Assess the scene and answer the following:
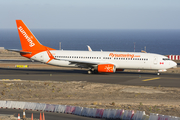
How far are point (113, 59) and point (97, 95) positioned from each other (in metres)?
18.7

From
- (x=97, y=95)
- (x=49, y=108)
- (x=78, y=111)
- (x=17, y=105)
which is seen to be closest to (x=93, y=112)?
(x=78, y=111)

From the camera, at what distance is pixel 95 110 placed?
74.4 feet

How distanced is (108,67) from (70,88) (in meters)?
13.9

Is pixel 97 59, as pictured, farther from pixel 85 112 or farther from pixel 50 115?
pixel 50 115

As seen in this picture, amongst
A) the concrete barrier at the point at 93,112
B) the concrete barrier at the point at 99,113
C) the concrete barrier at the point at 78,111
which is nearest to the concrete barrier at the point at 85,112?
the concrete barrier at the point at 93,112

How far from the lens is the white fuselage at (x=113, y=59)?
49500 mm

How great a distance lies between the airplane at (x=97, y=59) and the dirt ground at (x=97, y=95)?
10027mm

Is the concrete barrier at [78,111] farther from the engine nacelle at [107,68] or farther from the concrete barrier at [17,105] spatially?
the engine nacelle at [107,68]

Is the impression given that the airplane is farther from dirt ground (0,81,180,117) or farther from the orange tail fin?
dirt ground (0,81,180,117)

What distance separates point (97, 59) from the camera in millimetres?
51031

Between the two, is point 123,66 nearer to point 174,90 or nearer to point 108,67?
point 108,67

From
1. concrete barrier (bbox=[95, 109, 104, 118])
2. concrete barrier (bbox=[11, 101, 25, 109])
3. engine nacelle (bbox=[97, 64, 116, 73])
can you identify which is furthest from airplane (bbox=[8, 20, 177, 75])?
concrete barrier (bbox=[95, 109, 104, 118])

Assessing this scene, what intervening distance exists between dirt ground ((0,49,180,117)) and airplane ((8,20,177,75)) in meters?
10.0

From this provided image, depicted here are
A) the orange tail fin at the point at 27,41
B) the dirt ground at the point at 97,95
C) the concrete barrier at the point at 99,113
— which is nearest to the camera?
the concrete barrier at the point at 99,113
